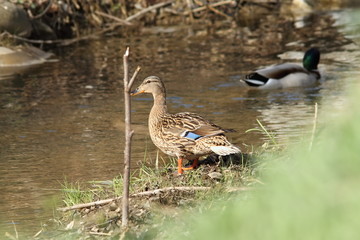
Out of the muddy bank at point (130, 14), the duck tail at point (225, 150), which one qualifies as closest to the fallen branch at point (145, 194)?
the duck tail at point (225, 150)

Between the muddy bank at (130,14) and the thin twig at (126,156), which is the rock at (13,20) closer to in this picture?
the muddy bank at (130,14)

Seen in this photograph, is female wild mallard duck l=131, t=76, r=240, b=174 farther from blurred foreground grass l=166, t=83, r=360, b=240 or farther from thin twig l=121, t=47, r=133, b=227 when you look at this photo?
blurred foreground grass l=166, t=83, r=360, b=240

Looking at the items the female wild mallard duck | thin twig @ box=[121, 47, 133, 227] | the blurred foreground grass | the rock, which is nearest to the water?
the rock

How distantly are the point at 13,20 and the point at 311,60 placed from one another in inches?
223

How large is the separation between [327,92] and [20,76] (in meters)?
5.16

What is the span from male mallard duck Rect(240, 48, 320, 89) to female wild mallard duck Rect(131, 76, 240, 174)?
17.4 ft

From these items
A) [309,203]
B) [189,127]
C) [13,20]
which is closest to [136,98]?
[13,20]

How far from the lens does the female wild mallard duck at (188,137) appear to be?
21.8ft

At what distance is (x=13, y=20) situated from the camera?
15.1 metres

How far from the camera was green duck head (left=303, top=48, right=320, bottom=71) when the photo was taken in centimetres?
1322

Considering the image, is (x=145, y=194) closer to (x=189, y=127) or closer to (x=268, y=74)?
(x=189, y=127)

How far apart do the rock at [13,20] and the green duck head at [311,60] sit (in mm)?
5375

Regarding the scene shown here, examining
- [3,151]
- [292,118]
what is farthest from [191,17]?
[3,151]

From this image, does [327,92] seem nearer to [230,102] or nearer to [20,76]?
[230,102]
